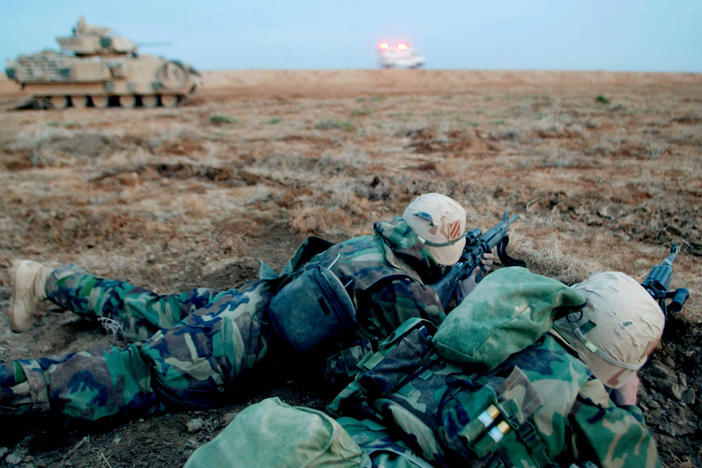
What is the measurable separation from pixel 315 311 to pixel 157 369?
0.80 meters

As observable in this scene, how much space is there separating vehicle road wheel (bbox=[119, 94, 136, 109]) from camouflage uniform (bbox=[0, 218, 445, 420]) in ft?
54.5

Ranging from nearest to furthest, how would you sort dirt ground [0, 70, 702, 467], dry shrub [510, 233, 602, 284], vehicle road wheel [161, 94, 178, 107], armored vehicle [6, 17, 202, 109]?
dirt ground [0, 70, 702, 467] < dry shrub [510, 233, 602, 284] < armored vehicle [6, 17, 202, 109] < vehicle road wheel [161, 94, 178, 107]

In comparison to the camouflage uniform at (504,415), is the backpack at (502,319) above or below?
above

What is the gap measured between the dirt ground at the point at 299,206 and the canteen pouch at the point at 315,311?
0.39m

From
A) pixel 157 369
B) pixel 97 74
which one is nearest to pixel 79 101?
pixel 97 74

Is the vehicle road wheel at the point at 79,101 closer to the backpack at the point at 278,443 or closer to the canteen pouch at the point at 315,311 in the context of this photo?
the canteen pouch at the point at 315,311

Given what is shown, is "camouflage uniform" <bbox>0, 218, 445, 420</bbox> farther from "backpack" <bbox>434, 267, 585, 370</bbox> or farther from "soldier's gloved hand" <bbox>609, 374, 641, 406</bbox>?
"soldier's gloved hand" <bbox>609, 374, 641, 406</bbox>

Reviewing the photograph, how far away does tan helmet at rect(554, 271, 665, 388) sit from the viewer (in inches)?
70.2

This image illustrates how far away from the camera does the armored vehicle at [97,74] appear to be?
51.9 ft

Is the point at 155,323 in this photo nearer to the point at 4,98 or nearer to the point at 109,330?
the point at 109,330

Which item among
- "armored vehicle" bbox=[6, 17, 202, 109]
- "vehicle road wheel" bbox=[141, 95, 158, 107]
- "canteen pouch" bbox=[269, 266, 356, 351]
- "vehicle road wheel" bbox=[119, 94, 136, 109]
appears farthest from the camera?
"vehicle road wheel" bbox=[141, 95, 158, 107]

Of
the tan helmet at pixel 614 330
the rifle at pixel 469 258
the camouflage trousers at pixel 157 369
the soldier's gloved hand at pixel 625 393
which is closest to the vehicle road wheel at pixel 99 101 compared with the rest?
the camouflage trousers at pixel 157 369

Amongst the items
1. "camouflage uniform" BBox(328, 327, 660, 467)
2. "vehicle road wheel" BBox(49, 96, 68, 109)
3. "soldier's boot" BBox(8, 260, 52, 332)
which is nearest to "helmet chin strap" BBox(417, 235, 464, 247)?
"camouflage uniform" BBox(328, 327, 660, 467)

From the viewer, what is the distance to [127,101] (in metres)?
16.8
